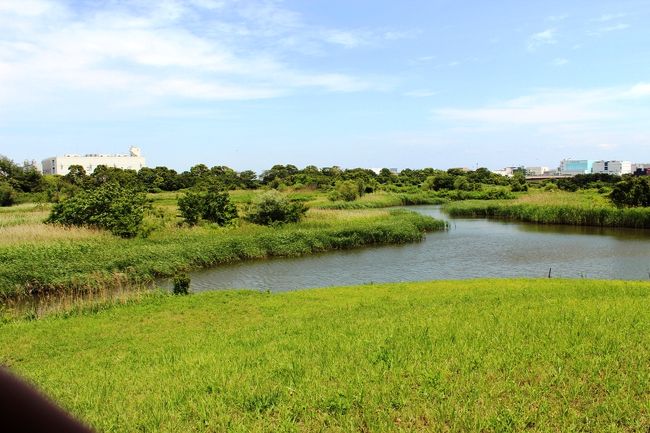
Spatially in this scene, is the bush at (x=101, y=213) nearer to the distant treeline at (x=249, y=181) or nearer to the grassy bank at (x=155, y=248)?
the grassy bank at (x=155, y=248)

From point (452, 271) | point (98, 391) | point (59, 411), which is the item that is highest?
point (59, 411)

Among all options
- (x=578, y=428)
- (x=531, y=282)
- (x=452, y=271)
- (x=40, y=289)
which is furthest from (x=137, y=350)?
(x=452, y=271)

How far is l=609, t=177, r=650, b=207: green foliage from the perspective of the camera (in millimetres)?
40969

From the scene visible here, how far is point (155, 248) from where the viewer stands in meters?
23.5

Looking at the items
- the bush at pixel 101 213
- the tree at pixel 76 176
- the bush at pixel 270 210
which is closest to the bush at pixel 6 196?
the tree at pixel 76 176

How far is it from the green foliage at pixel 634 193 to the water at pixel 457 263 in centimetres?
752

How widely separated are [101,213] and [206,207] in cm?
718

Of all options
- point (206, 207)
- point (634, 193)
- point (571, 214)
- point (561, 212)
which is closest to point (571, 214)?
point (571, 214)

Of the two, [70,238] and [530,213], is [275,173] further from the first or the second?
[70,238]

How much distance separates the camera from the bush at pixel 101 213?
26.8m

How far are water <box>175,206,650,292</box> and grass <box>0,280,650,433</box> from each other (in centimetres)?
1030

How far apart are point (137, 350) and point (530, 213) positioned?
42662mm

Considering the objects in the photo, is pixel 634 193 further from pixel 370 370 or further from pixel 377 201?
pixel 370 370

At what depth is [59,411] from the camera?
85cm
